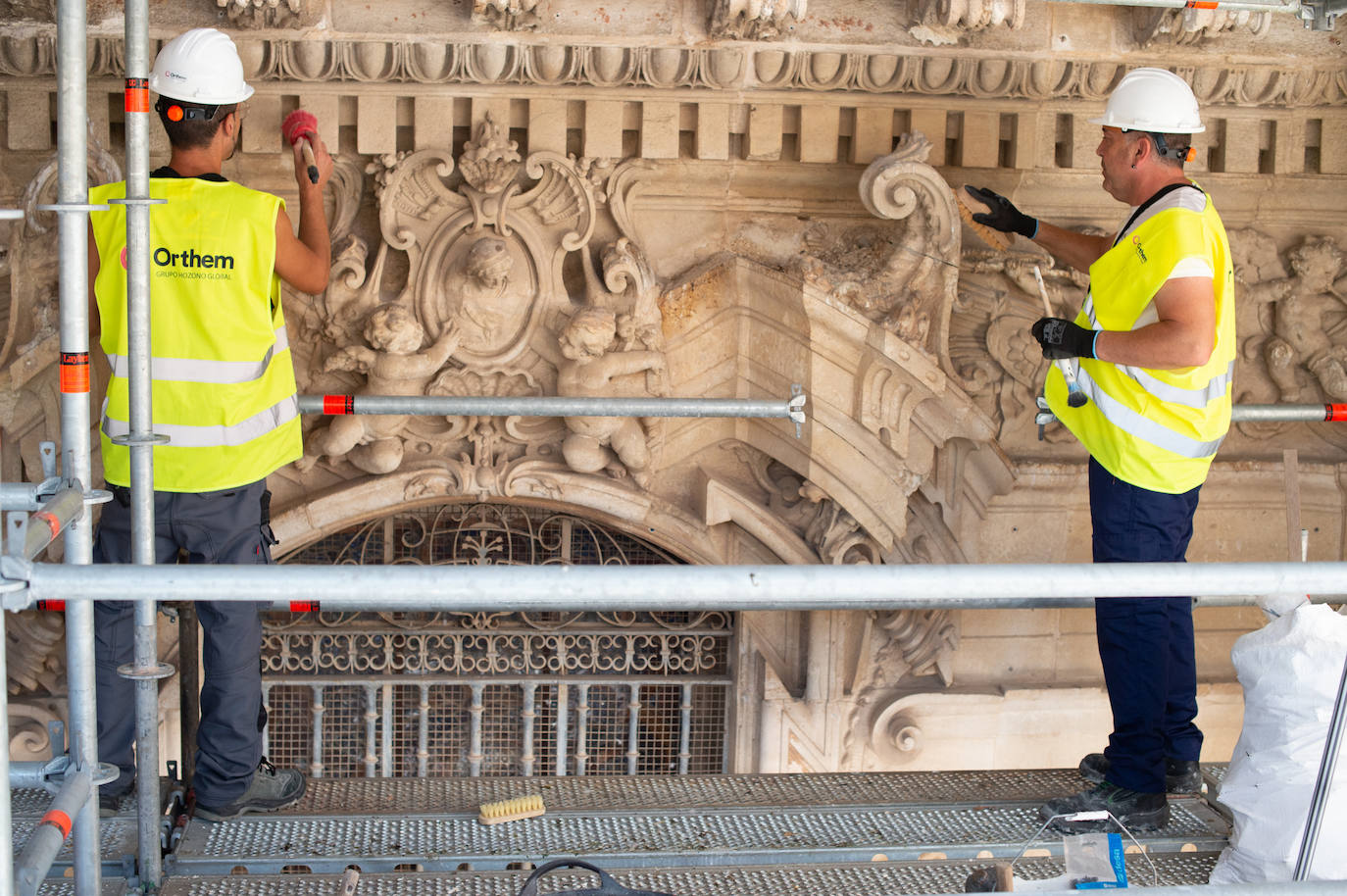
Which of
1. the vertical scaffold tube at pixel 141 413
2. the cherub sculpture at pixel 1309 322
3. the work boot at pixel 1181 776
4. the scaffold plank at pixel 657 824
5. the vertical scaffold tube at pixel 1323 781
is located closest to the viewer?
the vertical scaffold tube at pixel 1323 781

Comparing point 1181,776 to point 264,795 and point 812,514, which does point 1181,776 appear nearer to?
point 812,514

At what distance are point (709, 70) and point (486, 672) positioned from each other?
2673 mm

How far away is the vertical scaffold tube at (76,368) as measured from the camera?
9.07ft

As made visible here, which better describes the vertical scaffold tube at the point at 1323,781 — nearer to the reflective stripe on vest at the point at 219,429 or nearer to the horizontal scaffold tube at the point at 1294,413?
the horizontal scaffold tube at the point at 1294,413

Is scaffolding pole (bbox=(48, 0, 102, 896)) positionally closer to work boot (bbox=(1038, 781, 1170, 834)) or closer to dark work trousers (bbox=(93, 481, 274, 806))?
dark work trousers (bbox=(93, 481, 274, 806))

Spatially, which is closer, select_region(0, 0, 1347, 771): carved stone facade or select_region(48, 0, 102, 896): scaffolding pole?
select_region(48, 0, 102, 896): scaffolding pole

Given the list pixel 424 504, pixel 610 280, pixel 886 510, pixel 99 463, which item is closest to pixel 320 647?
pixel 424 504

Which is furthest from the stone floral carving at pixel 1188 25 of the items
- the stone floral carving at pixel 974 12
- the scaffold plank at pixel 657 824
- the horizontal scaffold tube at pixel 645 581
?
the horizontal scaffold tube at pixel 645 581

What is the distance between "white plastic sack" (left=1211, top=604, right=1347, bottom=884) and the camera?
317 centimetres

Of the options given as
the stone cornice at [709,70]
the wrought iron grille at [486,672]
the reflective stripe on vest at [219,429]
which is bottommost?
the wrought iron grille at [486,672]

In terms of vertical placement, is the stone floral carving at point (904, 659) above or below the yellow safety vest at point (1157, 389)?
below

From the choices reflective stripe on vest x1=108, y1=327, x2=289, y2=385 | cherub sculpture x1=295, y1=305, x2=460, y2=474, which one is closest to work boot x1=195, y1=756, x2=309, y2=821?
reflective stripe on vest x1=108, y1=327, x2=289, y2=385

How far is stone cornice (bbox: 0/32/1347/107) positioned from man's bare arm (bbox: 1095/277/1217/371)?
6.97 ft

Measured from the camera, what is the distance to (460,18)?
5.20 metres
